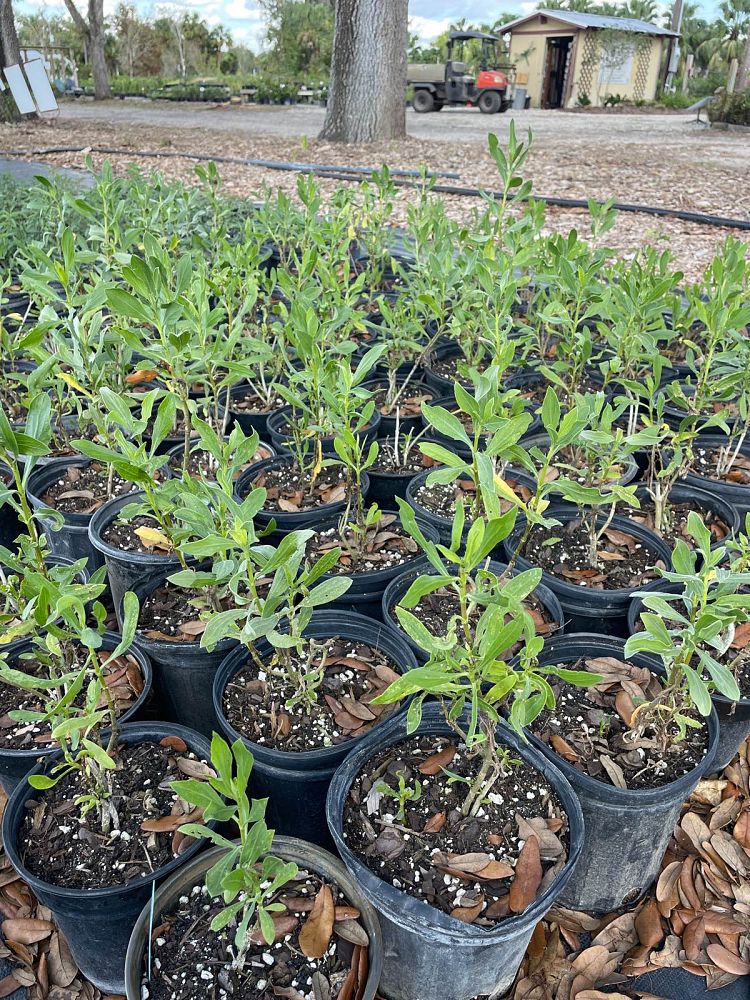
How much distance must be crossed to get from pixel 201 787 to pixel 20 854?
19.9 inches

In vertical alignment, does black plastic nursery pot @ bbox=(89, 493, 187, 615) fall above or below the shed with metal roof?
below

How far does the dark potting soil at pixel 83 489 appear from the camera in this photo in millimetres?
2178

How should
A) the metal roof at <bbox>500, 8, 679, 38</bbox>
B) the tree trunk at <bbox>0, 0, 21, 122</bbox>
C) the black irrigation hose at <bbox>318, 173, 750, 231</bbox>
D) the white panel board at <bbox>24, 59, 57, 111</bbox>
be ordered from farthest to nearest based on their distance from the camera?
the metal roof at <bbox>500, 8, 679, 38</bbox>
the white panel board at <bbox>24, 59, 57, 111</bbox>
the tree trunk at <bbox>0, 0, 21, 122</bbox>
the black irrigation hose at <bbox>318, 173, 750, 231</bbox>

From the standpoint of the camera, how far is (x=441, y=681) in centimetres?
105

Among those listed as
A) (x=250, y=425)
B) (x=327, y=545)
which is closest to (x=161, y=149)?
(x=250, y=425)

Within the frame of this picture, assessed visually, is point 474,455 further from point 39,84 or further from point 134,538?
point 39,84

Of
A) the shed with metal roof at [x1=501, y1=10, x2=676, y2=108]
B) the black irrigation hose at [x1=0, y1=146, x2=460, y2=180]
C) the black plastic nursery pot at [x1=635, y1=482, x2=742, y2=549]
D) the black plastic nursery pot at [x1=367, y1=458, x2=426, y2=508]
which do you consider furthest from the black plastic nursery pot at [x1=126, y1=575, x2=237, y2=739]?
the shed with metal roof at [x1=501, y1=10, x2=676, y2=108]

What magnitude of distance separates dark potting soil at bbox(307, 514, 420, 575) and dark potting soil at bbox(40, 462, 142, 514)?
0.65 m

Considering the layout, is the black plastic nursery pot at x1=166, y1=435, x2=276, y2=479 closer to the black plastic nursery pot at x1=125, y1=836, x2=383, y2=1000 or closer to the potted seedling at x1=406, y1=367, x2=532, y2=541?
the potted seedling at x1=406, y1=367, x2=532, y2=541

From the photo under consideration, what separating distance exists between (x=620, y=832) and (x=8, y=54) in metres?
16.4

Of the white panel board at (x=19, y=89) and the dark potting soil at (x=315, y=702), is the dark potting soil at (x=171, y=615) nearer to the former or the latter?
the dark potting soil at (x=315, y=702)

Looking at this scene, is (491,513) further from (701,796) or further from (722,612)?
(701,796)

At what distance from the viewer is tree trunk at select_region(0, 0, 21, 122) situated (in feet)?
42.4

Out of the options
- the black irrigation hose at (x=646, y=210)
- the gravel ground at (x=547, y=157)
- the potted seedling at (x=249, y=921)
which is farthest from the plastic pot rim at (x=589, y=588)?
the black irrigation hose at (x=646, y=210)
